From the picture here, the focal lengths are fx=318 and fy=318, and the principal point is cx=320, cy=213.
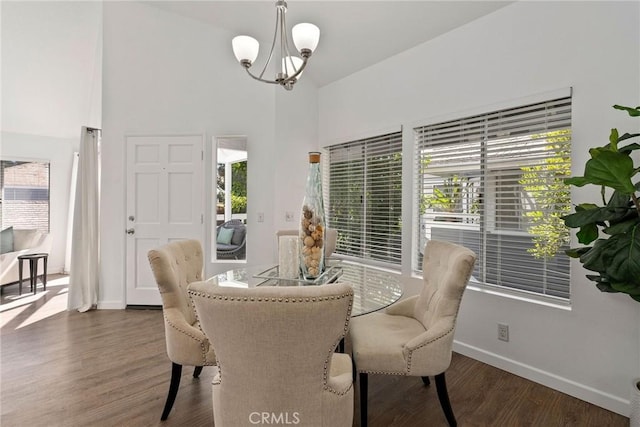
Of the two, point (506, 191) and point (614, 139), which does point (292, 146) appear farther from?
point (614, 139)

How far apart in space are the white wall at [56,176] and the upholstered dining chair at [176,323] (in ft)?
16.1

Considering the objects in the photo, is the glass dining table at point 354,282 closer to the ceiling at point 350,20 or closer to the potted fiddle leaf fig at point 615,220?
the potted fiddle leaf fig at point 615,220

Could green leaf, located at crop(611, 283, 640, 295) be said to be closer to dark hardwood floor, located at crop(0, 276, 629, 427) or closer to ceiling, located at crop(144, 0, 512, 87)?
dark hardwood floor, located at crop(0, 276, 629, 427)

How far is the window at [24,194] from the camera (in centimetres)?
502

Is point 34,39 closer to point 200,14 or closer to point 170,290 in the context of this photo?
point 200,14

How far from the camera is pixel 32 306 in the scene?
3.74m

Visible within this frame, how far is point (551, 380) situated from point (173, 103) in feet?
14.4

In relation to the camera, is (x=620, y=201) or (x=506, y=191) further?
(x=506, y=191)

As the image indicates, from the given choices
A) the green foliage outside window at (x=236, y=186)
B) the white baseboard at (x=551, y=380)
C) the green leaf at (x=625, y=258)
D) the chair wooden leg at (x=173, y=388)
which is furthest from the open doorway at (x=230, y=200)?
the green leaf at (x=625, y=258)

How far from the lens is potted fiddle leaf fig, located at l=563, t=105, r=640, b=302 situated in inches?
57.6

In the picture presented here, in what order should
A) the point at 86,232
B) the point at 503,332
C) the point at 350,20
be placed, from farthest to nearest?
1. the point at 86,232
2. the point at 350,20
3. the point at 503,332

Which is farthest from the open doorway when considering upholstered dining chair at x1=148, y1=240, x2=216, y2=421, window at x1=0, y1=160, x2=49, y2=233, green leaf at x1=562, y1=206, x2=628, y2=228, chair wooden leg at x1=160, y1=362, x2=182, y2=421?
window at x1=0, y1=160, x2=49, y2=233

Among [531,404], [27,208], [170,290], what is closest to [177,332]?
[170,290]

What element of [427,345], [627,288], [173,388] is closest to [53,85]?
[173,388]
